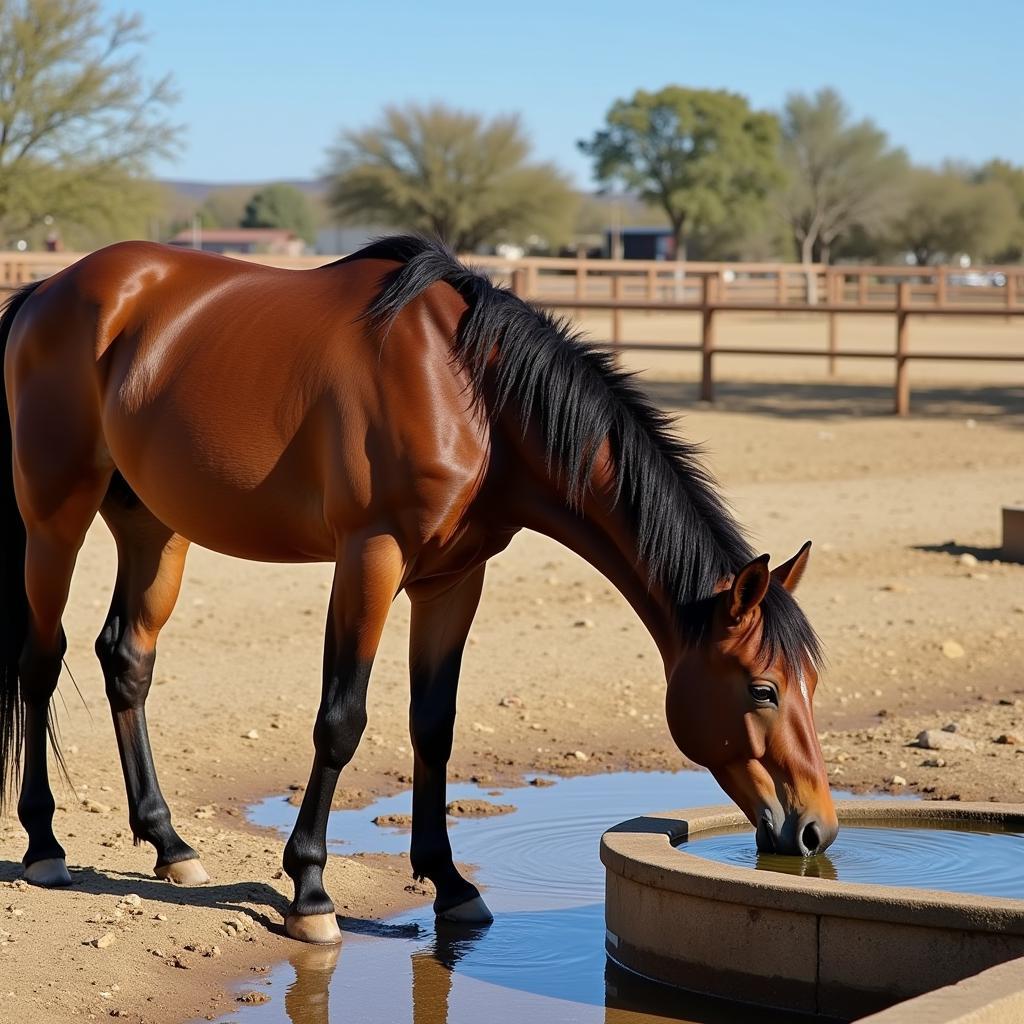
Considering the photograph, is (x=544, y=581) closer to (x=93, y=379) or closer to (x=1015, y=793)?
(x=1015, y=793)

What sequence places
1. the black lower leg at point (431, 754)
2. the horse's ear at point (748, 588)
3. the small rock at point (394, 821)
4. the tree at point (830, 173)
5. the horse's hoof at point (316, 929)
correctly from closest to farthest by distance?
the horse's ear at point (748, 588) → the horse's hoof at point (316, 929) → the black lower leg at point (431, 754) → the small rock at point (394, 821) → the tree at point (830, 173)

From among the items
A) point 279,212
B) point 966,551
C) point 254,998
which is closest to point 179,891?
point 254,998

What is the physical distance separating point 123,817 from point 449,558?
1683 mm

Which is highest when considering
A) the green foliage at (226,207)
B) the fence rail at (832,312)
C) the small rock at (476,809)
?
the green foliage at (226,207)

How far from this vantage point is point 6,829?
16.6ft

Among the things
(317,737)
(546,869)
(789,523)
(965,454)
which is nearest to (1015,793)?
(546,869)

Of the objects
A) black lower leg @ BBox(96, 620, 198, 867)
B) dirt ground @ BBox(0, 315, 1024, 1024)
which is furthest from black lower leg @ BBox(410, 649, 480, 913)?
black lower leg @ BBox(96, 620, 198, 867)

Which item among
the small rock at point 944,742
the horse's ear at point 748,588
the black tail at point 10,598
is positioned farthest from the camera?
the small rock at point 944,742

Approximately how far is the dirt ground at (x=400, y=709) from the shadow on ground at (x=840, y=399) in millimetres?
5845

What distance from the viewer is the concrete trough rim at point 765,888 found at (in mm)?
3438

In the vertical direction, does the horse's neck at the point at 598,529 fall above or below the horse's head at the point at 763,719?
above

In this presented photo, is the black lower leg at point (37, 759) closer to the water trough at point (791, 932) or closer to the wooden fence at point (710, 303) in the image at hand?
the water trough at point (791, 932)

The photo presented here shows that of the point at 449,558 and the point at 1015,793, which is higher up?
the point at 449,558

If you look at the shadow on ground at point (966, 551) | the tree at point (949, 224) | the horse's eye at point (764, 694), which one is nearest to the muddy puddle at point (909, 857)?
the horse's eye at point (764, 694)
